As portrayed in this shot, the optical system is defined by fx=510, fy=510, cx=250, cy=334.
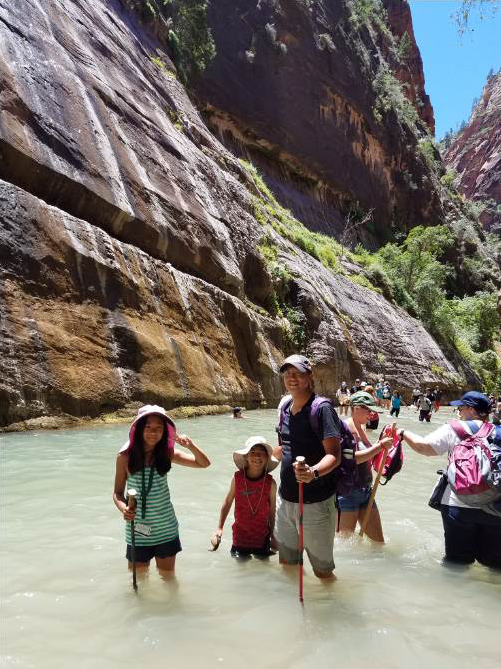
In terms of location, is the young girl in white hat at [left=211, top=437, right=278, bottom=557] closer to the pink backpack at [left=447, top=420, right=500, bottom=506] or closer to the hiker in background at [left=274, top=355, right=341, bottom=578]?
the hiker in background at [left=274, top=355, right=341, bottom=578]

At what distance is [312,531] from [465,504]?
1255 mm

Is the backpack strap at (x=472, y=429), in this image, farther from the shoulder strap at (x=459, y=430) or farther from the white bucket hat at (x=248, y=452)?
the white bucket hat at (x=248, y=452)

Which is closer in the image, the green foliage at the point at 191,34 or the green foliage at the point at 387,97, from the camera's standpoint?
the green foliage at the point at 191,34

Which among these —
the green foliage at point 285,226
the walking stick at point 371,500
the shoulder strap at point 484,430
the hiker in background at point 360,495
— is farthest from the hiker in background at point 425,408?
the shoulder strap at point 484,430

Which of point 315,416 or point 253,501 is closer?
point 315,416

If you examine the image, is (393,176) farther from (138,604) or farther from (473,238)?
(138,604)

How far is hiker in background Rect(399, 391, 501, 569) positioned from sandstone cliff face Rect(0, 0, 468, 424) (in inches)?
284

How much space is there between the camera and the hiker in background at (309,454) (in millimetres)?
3445

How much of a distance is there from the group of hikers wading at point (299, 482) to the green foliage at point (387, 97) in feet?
152

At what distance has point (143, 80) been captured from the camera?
19.2 metres

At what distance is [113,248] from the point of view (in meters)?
11.9

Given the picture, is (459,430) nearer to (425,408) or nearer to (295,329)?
(425,408)

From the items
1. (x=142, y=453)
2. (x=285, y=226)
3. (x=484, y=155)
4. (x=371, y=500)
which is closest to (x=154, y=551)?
(x=142, y=453)

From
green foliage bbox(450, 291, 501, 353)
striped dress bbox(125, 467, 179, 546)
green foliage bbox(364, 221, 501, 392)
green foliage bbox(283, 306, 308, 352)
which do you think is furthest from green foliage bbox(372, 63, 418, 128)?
striped dress bbox(125, 467, 179, 546)
